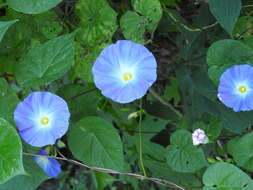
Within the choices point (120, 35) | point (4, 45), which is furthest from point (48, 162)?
point (120, 35)

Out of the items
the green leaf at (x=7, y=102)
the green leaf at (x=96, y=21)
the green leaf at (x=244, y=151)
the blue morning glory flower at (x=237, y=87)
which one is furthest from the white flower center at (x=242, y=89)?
the green leaf at (x=7, y=102)

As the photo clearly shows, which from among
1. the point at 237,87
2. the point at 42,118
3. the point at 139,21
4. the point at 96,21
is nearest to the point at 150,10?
the point at 139,21

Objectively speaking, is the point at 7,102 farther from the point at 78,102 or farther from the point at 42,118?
the point at 78,102

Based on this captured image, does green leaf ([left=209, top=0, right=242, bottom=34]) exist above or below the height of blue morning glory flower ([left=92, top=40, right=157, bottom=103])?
above

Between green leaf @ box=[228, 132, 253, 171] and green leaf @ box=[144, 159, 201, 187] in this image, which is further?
green leaf @ box=[144, 159, 201, 187]

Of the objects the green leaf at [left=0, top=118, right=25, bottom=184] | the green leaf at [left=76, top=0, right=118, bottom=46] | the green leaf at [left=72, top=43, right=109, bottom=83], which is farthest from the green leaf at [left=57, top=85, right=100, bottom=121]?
the green leaf at [left=0, top=118, right=25, bottom=184]

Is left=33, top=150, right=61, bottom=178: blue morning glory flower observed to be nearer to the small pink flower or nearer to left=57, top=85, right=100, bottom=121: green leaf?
left=57, top=85, right=100, bottom=121: green leaf

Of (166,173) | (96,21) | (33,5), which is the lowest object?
(166,173)

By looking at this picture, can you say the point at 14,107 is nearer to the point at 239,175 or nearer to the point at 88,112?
the point at 88,112
